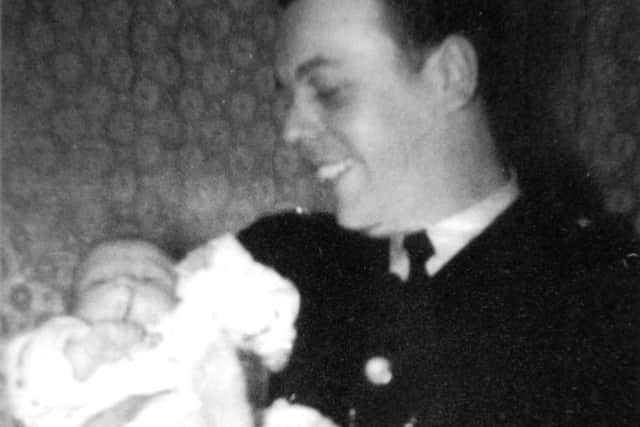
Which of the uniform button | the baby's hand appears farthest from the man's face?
the baby's hand

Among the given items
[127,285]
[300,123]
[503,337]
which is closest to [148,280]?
[127,285]

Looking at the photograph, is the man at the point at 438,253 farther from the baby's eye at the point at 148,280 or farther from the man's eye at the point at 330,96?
the baby's eye at the point at 148,280

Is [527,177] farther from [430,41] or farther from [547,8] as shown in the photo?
[547,8]

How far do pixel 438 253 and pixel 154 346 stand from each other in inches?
10.6

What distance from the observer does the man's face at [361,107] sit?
1.92 feet

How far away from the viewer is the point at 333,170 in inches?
25.4

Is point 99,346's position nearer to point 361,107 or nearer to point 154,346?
point 154,346

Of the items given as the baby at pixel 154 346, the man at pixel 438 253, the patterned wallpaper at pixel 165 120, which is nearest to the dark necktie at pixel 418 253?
the man at pixel 438 253

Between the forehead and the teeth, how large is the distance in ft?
0.33

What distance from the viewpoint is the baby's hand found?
1.72 ft

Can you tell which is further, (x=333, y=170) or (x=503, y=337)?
(x=333, y=170)

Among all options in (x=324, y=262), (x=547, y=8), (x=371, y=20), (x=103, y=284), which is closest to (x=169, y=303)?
(x=103, y=284)

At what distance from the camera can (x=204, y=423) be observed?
523mm

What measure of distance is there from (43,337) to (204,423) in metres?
0.16
